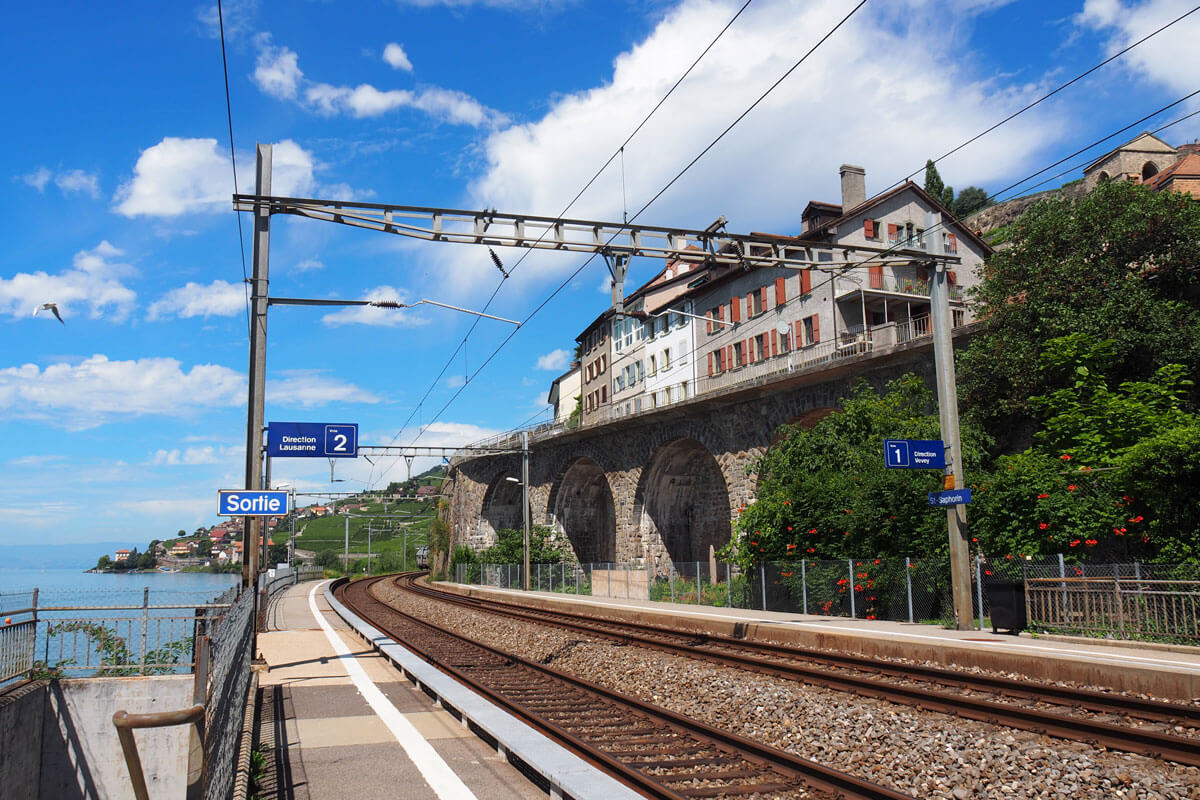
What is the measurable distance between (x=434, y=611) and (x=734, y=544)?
1074 cm

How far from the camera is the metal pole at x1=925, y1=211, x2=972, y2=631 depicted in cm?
1627

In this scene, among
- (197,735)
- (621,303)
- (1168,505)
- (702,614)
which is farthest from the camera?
(702,614)

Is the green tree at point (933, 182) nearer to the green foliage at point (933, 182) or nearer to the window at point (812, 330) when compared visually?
the green foliage at point (933, 182)

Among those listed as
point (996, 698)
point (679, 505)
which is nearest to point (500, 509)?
point (679, 505)

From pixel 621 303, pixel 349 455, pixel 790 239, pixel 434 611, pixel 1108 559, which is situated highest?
pixel 790 239

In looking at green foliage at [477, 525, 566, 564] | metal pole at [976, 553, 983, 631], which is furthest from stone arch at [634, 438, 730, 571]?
metal pole at [976, 553, 983, 631]

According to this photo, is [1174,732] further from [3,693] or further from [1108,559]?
[3,693]

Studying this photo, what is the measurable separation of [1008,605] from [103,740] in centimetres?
1410

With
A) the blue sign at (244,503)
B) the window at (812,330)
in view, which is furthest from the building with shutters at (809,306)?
the blue sign at (244,503)

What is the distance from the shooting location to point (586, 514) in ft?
173

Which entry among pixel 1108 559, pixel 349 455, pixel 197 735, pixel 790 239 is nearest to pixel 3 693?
pixel 197 735

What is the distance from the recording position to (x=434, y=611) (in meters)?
30.8

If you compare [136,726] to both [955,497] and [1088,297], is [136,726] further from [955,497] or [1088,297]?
[1088,297]

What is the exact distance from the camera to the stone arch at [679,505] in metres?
40.5
